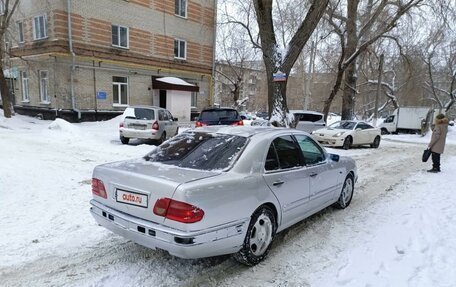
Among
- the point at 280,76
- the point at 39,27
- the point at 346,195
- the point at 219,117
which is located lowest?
the point at 346,195

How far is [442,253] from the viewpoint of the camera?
13.2 ft

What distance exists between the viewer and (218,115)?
42.3ft

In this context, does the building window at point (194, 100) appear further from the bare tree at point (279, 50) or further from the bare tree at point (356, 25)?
the bare tree at point (279, 50)

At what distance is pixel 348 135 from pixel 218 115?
654 cm

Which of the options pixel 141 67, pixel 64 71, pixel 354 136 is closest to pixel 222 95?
pixel 141 67

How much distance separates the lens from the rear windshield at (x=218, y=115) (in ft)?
42.1

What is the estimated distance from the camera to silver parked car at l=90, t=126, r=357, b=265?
3.12m

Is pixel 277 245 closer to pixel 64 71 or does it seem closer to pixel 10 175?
pixel 10 175

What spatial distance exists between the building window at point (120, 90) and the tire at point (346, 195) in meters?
19.6

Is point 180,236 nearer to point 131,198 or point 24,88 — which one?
point 131,198

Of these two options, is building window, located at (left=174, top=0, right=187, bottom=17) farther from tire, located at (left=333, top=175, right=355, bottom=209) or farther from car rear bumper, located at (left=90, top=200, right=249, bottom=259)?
car rear bumper, located at (left=90, top=200, right=249, bottom=259)

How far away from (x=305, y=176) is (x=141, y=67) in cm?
2148

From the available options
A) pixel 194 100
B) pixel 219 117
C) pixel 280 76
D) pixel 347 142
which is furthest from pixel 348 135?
pixel 194 100

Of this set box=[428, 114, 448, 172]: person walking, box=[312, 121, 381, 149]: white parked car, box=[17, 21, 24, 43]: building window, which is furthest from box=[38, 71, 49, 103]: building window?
box=[428, 114, 448, 172]: person walking
